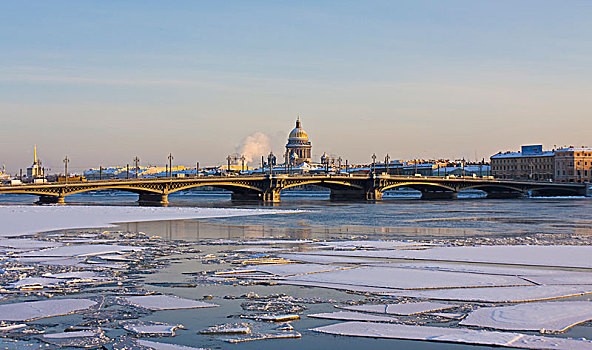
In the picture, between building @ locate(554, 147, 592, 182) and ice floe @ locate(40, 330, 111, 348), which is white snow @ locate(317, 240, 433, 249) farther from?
building @ locate(554, 147, 592, 182)

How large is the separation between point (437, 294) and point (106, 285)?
Result: 198 inches

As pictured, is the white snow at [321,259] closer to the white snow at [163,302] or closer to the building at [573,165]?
the white snow at [163,302]

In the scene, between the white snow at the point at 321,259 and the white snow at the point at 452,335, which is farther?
the white snow at the point at 321,259

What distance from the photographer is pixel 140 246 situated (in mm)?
18625

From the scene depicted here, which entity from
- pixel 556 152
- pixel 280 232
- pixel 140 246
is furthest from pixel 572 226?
pixel 556 152

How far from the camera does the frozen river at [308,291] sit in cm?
812

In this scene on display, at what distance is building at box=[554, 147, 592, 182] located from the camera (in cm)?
11106

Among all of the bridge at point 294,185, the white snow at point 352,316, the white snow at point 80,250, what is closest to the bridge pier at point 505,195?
the bridge at point 294,185

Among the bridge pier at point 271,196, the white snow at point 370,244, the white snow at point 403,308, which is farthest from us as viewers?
the bridge pier at point 271,196

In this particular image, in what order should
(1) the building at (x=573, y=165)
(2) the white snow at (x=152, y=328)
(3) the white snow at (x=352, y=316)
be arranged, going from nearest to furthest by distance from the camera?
(2) the white snow at (x=152, y=328) → (3) the white snow at (x=352, y=316) → (1) the building at (x=573, y=165)

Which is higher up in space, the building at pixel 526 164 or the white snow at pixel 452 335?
the building at pixel 526 164

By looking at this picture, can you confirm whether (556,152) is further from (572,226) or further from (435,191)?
(572,226)

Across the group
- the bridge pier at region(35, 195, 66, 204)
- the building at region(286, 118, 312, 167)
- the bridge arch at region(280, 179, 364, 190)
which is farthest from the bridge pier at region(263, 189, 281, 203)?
the building at region(286, 118, 312, 167)

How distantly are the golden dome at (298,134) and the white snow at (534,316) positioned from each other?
172 m
